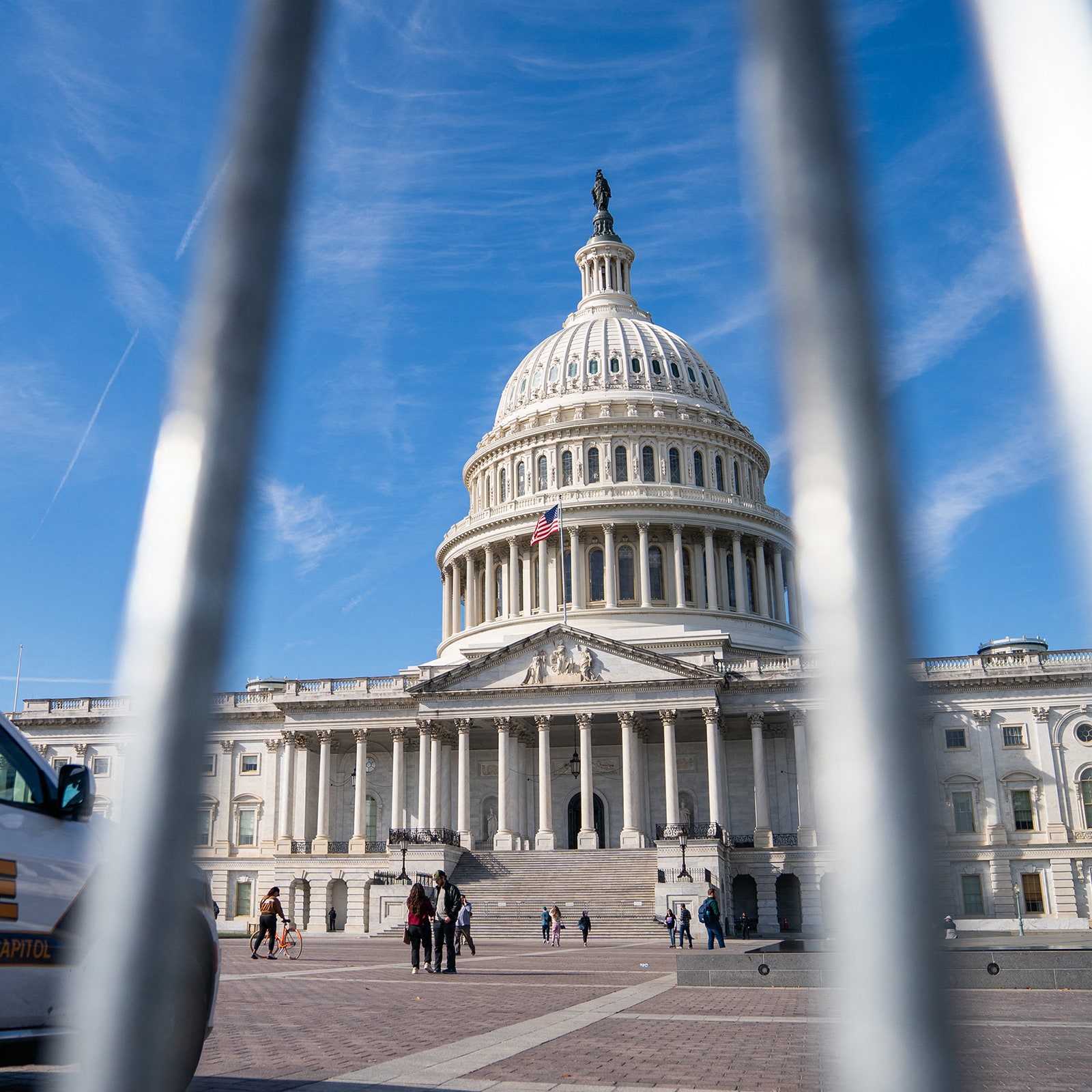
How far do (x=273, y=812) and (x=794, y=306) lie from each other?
6965 cm

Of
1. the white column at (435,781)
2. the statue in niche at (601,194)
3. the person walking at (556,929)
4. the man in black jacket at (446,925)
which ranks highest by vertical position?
the statue in niche at (601,194)

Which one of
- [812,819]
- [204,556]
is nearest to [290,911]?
[812,819]

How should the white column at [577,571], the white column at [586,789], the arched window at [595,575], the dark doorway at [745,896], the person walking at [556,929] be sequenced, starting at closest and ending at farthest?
1. the person walking at [556,929]
2. the white column at [586,789]
3. the dark doorway at [745,896]
4. the white column at [577,571]
5. the arched window at [595,575]

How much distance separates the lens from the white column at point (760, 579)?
7769 centimetres

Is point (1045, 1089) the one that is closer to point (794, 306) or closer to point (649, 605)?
point (794, 306)

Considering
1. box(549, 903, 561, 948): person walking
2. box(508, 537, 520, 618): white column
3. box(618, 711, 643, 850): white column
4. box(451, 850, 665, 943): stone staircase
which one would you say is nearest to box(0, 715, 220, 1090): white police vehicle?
box(549, 903, 561, 948): person walking

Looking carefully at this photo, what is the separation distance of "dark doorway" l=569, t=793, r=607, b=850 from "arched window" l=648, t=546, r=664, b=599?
49.1ft

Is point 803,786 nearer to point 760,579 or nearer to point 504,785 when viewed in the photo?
point 504,785

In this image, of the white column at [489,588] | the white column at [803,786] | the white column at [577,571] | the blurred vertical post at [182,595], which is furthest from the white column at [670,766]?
the blurred vertical post at [182,595]

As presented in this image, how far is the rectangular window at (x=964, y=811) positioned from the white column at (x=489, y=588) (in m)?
32.6

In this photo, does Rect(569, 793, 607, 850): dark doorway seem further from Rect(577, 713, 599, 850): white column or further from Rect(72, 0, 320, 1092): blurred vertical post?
Rect(72, 0, 320, 1092): blurred vertical post

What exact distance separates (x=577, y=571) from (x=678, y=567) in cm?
668

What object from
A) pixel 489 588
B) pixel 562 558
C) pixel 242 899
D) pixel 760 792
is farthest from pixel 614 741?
pixel 242 899

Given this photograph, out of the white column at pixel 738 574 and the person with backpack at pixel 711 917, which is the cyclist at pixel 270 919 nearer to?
the person with backpack at pixel 711 917
